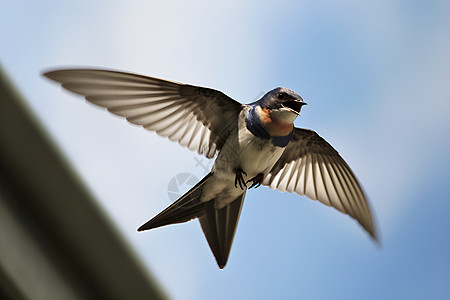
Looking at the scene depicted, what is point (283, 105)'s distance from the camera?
1183 millimetres

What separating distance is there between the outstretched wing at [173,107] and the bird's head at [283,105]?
0.75 feet

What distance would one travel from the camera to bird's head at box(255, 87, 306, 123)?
46.4 inches

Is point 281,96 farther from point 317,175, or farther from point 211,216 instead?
point 317,175

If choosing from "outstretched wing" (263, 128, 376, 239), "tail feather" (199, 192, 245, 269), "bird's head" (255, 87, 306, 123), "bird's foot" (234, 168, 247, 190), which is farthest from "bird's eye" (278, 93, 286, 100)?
"outstretched wing" (263, 128, 376, 239)

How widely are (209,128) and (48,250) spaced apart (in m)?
0.53

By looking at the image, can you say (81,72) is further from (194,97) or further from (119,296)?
(119,296)

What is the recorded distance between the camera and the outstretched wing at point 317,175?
1691 millimetres

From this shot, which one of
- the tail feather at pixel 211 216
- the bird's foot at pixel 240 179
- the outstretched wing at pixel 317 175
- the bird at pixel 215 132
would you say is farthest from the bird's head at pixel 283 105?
the outstretched wing at pixel 317 175

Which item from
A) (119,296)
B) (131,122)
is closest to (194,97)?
(131,122)

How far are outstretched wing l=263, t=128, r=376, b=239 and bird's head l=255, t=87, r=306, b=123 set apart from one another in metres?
0.43

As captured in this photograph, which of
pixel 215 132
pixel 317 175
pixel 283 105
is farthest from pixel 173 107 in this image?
pixel 317 175

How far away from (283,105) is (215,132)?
37 centimetres

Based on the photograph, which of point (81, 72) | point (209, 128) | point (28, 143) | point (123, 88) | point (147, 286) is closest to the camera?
point (81, 72)

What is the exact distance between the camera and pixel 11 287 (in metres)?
1.18
